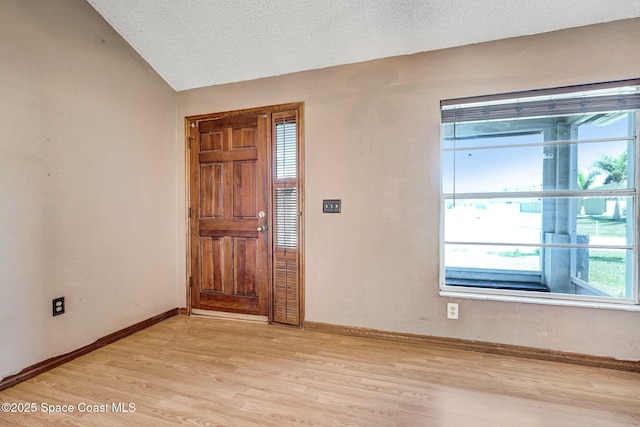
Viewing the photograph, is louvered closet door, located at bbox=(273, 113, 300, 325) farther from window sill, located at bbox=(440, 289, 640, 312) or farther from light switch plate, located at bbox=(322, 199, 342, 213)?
window sill, located at bbox=(440, 289, 640, 312)

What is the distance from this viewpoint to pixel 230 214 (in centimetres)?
303

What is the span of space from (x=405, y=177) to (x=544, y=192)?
3.47ft

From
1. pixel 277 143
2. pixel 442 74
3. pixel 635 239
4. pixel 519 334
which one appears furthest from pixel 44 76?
pixel 635 239

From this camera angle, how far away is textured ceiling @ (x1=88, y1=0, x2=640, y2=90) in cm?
202

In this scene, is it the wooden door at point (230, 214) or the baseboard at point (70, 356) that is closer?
the baseboard at point (70, 356)

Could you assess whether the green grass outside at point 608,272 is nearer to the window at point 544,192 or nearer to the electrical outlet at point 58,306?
the window at point 544,192

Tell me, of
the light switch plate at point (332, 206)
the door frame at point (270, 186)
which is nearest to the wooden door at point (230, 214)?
the door frame at point (270, 186)

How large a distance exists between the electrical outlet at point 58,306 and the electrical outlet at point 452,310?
2.96 m

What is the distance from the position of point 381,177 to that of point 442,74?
0.95 metres

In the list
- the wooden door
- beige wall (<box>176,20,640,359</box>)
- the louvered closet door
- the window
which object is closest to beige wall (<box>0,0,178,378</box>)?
the wooden door

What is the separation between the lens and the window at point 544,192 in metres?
2.12

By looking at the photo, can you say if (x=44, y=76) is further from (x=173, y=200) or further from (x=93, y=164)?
(x=173, y=200)

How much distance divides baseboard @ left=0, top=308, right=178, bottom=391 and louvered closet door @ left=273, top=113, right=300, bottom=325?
1244mm

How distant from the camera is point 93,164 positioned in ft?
7.73
